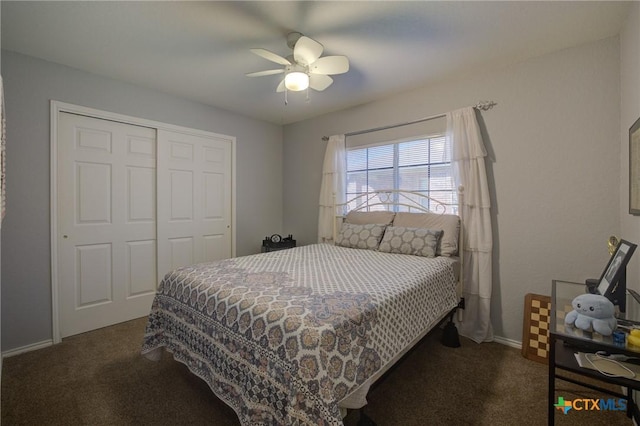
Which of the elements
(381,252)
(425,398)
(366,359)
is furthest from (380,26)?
(425,398)

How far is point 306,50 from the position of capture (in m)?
1.91

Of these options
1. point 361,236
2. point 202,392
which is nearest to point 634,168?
point 361,236

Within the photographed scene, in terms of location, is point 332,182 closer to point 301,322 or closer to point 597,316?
point 301,322

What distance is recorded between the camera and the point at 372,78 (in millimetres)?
2791

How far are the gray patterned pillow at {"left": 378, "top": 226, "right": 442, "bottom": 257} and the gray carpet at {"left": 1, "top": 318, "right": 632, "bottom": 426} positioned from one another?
33.6 inches

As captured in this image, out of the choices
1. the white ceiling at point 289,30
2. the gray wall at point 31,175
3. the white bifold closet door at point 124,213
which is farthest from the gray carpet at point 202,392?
the white ceiling at point 289,30

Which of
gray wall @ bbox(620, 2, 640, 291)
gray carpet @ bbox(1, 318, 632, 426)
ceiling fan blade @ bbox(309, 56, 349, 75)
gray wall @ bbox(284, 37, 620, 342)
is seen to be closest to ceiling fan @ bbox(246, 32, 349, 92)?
ceiling fan blade @ bbox(309, 56, 349, 75)

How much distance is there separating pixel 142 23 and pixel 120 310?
2724 millimetres

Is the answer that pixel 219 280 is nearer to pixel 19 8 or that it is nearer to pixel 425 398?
pixel 425 398

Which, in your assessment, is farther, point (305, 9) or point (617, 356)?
point (305, 9)

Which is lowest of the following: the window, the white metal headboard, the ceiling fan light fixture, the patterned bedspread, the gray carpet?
the gray carpet

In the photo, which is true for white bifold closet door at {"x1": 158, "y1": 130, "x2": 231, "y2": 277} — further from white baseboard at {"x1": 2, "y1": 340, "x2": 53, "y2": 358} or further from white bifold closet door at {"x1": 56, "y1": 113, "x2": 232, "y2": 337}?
white baseboard at {"x1": 2, "y1": 340, "x2": 53, "y2": 358}

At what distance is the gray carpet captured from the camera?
162cm

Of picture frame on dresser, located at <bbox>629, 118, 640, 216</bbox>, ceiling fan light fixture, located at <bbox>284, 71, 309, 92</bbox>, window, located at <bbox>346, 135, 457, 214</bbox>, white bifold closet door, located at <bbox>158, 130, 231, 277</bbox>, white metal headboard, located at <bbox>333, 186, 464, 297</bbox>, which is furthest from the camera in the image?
white bifold closet door, located at <bbox>158, 130, 231, 277</bbox>
